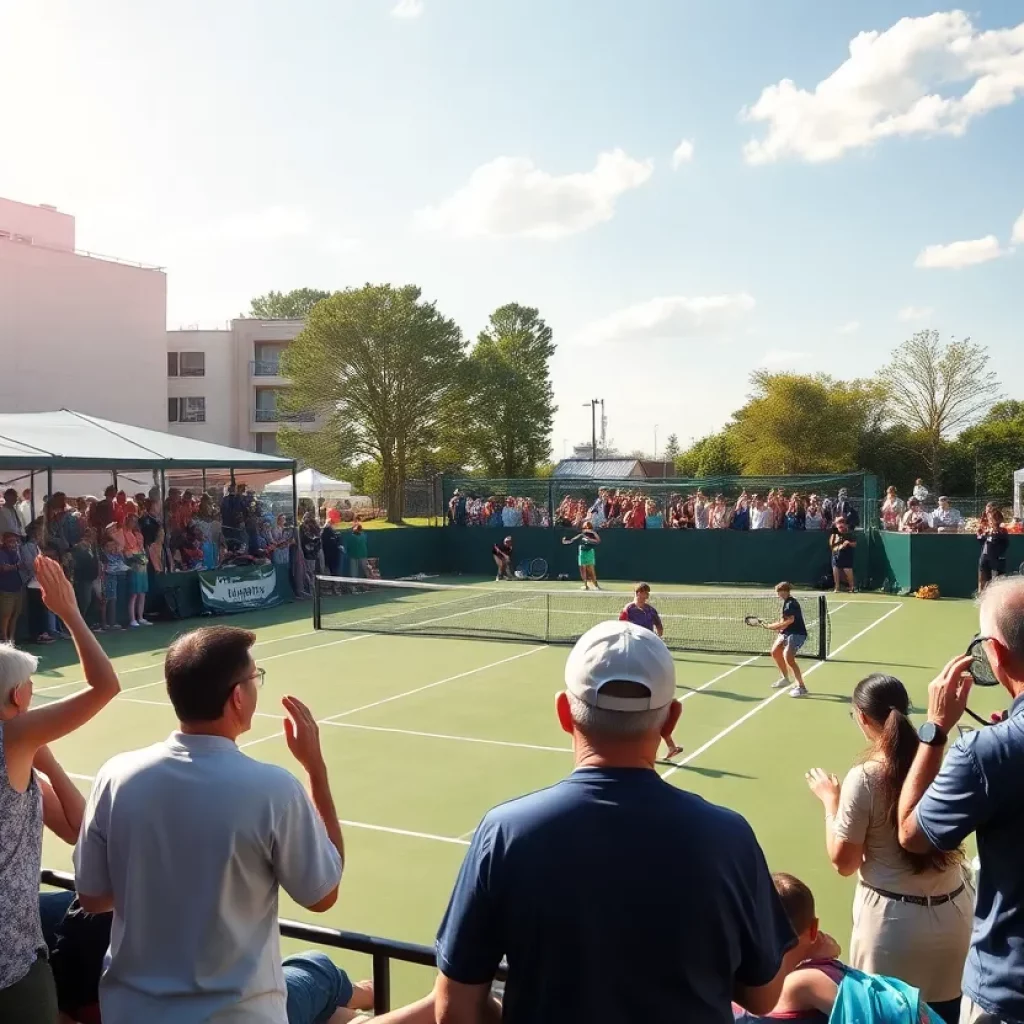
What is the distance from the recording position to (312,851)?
298 centimetres

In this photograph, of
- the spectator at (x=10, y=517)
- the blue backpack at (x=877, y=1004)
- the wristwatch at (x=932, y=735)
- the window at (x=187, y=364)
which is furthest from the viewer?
the window at (x=187, y=364)

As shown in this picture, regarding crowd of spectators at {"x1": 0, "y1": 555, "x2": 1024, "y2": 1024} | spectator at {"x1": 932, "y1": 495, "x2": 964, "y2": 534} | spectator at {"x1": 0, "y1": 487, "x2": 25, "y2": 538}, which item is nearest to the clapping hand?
crowd of spectators at {"x1": 0, "y1": 555, "x2": 1024, "y2": 1024}

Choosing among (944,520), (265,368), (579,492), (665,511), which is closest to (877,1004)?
(944,520)

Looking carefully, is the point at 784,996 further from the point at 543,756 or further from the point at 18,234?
the point at 18,234

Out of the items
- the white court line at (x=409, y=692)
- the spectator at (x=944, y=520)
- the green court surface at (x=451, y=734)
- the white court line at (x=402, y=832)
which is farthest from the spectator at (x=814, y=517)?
the white court line at (x=402, y=832)

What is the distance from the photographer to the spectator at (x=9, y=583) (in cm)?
1806

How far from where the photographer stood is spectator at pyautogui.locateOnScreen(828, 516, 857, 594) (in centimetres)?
2645

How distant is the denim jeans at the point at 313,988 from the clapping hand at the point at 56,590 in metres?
1.47

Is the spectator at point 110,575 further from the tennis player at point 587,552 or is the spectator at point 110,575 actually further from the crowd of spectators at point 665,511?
the crowd of spectators at point 665,511

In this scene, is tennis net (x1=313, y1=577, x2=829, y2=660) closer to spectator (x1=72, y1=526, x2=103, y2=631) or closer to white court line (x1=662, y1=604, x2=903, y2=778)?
white court line (x1=662, y1=604, x2=903, y2=778)

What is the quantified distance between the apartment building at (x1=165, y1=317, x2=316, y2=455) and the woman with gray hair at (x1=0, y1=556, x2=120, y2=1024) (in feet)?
201

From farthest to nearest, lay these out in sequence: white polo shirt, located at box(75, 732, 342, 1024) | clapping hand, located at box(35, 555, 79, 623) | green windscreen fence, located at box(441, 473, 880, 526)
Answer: green windscreen fence, located at box(441, 473, 880, 526) < clapping hand, located at box(35, 555, 79, 623) < white polo shirt, located at box(75, 732, 342, 1024)

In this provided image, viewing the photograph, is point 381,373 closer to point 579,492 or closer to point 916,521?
point 579,492

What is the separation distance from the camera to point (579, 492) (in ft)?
106
